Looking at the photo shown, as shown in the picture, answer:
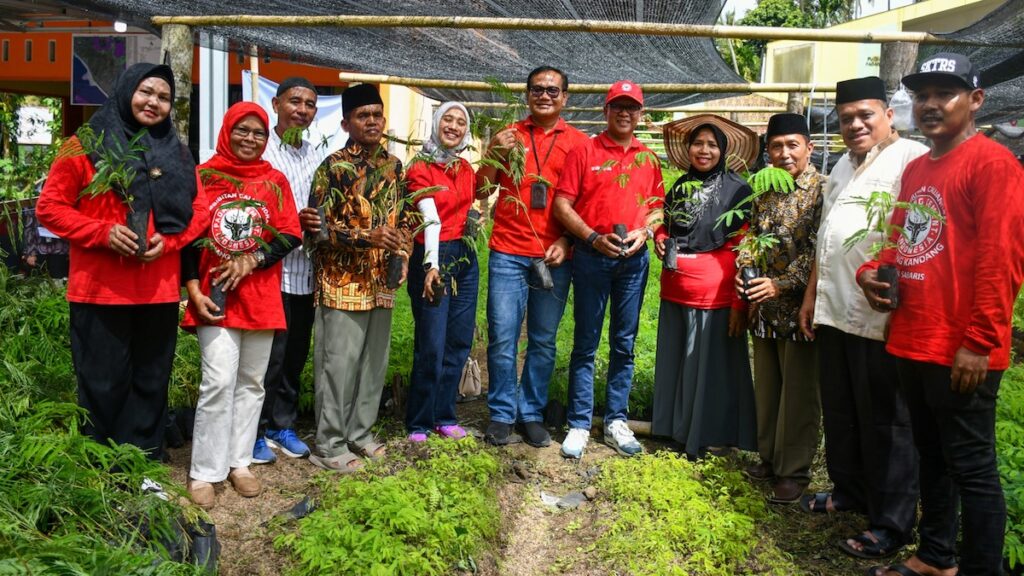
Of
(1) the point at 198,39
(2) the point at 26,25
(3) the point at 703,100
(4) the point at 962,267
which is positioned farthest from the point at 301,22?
(3) the point at 703,100

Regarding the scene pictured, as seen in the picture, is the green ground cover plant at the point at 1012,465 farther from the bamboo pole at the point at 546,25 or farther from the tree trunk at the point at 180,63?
the tree trunk at the point at 180,63

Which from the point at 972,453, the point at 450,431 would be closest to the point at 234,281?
the point at 450,431

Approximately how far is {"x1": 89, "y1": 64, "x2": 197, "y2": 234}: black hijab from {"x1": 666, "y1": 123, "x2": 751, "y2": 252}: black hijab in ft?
8.48

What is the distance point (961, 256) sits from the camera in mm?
3166

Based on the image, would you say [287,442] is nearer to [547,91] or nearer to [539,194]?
[539,194]

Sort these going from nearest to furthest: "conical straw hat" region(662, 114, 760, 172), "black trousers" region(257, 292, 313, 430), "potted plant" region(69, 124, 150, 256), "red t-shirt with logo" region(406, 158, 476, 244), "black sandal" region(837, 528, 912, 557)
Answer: "potted plant" region(69, 124, 150, 256) < "black sandal" region(837, 528, 912, 557) < "black trousers" region(257, 292, 313, 430) < "red t-shirt with logo" region(406, 158, 476, 244) < "conical straw hat" region(662, 114, 760, 172)

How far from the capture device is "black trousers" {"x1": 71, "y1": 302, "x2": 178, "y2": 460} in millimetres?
3715

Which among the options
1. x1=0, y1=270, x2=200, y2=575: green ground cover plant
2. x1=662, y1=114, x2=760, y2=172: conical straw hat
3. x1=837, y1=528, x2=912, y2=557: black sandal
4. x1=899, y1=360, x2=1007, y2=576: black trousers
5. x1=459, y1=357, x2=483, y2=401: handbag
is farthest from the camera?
x1=459, y1=357, x2=483, y2=401: handbag

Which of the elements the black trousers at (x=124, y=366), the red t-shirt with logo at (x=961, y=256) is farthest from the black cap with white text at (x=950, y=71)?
the black trousers at (x=124, y=366)

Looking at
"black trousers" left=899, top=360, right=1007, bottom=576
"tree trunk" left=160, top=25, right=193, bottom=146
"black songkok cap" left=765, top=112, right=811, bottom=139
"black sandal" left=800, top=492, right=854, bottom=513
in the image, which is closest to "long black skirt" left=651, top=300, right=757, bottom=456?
"black sandal" left=800, top=492, right=854, bottom=513

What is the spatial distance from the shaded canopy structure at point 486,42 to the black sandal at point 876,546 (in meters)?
3.18

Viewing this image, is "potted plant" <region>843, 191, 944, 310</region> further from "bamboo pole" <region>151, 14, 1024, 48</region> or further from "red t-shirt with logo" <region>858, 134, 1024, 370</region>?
"bamboo pole" <region>151, 14, 1024, 48</region>

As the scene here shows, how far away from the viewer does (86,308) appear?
3.68m

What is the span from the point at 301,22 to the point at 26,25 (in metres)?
5.41
